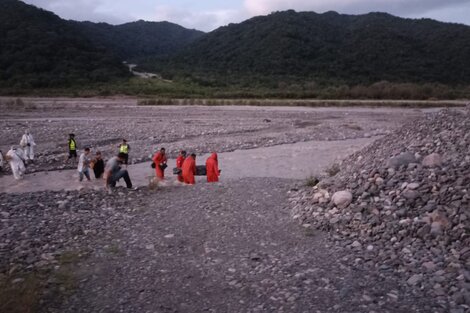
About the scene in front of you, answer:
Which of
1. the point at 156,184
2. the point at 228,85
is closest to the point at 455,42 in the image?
the point at 228,85

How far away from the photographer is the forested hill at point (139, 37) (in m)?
113

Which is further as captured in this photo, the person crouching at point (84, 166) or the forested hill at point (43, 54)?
the forested hill at point (43, 54)

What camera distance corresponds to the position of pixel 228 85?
63781mm

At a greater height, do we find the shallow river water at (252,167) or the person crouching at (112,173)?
the person crouching at (112,173)

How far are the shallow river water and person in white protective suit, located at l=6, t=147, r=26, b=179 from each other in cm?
28

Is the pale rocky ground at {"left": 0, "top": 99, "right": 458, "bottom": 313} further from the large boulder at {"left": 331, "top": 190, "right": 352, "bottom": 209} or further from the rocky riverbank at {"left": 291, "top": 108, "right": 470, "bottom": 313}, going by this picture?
the large boulder at {"left": 331, "top": 190, "right": 352, "bottom": 209}

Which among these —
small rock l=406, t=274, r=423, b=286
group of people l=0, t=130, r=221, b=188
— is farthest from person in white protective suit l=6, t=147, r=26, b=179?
small rock l=406, t=274, r=423, b=286

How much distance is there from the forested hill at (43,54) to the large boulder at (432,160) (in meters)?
52.2

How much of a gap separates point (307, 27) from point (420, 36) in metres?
22.3

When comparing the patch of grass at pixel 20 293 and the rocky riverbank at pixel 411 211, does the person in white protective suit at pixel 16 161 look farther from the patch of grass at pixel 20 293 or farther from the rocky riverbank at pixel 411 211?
the rocky riverbank at pixel 411 211

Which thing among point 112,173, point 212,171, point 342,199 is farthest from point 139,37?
point 342,199

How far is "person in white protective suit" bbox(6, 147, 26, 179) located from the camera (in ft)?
46.4

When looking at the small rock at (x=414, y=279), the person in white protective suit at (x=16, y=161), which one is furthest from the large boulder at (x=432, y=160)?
the person in white protective suit at (x=16, y=161)

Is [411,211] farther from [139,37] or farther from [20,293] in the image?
[139,37]
